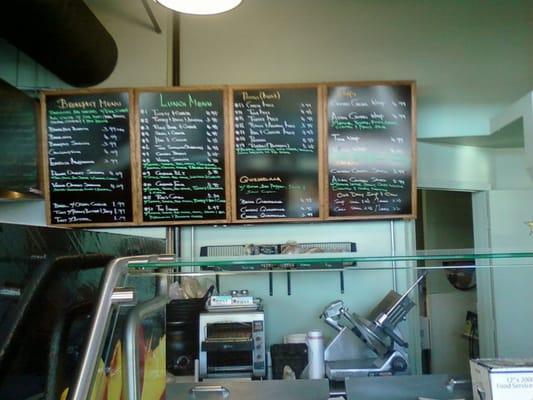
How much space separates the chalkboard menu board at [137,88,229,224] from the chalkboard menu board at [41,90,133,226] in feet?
0.38

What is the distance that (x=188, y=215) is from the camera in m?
2.95

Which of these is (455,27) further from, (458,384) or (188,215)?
(458,384)

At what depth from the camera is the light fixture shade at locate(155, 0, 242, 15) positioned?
179 cm

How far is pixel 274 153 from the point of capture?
9.69 ft

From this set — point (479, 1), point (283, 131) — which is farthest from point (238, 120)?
point (479, 1)

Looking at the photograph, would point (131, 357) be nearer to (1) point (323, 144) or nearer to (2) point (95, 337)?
(2) point (95, 337)

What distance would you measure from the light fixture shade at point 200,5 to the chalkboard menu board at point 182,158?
3.57 feet

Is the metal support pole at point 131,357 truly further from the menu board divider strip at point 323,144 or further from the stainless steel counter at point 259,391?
the menu board divider strip at point 323,144

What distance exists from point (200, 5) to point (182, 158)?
1.26 meters

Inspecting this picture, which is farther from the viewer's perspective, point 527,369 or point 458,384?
point 458,384

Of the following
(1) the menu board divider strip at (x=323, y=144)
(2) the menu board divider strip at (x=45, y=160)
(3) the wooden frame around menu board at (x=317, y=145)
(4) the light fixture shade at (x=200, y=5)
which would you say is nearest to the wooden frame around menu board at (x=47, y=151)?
(2) the menu board divider strip at (x=45, y=160)

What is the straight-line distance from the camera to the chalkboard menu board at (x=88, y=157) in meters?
2.93

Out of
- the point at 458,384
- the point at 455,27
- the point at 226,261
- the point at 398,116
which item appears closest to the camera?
the point at 226,261

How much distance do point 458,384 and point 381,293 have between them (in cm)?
176
